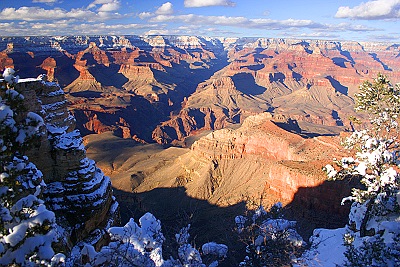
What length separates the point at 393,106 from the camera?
16828 millimetres

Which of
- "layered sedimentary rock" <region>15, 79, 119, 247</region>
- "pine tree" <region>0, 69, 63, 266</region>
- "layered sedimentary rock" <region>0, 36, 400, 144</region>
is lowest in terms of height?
"layered sedimentary rock" <region>0, 36, 400, 144</region>

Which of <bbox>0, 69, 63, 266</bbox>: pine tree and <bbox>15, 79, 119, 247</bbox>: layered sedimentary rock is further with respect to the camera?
<bbox>15, 79, 119, 247</bbox>: layered sedimentary rock

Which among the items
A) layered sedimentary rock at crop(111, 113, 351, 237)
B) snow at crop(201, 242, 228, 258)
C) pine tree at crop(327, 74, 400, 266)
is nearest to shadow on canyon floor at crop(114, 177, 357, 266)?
layered sedimentary rock at crop(111, 113, 351, 237)

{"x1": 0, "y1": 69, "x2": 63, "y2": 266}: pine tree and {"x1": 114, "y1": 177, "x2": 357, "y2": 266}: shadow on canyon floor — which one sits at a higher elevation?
{"x1": 0, "y1": 69, "x2": 63, "y2": 266}: pine tree

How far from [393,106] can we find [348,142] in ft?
9.44

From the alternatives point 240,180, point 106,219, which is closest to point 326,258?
point 106,219

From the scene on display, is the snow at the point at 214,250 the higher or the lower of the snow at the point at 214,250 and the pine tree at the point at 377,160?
the lower

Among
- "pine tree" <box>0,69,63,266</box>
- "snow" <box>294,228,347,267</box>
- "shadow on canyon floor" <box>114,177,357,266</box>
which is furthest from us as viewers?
"shadow on canyon floor" <box>114,177,357,266</box>

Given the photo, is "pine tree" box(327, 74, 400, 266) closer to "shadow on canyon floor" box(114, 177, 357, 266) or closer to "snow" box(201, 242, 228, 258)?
"snow" box(201, 242, 228, 258)

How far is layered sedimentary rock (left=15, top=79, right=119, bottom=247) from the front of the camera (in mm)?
18578

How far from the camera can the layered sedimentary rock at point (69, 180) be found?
1858 cm

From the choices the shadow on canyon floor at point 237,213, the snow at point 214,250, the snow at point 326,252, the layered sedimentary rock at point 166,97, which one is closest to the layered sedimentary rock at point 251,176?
the shadow on canyon floor at point 237,213

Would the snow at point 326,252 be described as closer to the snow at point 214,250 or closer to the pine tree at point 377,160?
the pine tree at point 377,160

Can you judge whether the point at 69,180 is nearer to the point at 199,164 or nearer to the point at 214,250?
the point at 214,250
